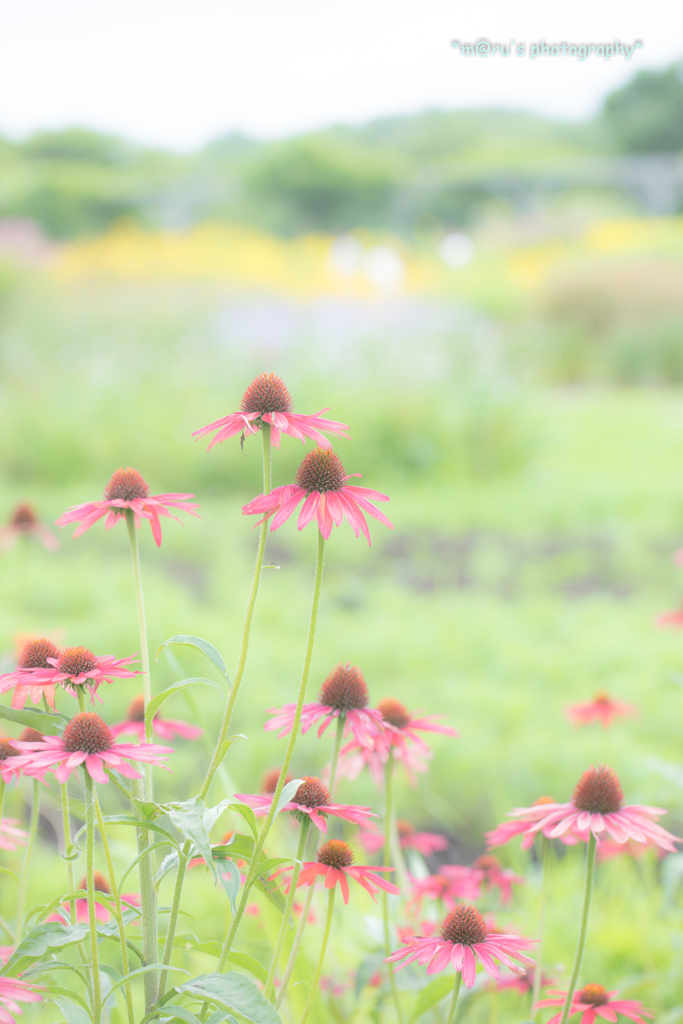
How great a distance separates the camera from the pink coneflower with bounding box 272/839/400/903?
0.71 metres

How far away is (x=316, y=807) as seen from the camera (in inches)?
28.2

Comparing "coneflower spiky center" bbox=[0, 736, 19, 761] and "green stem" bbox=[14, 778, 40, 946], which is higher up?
"coneflower spiky center" bbox=[0, 736, 19, 761]

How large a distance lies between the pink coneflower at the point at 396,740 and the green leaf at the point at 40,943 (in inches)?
10.9

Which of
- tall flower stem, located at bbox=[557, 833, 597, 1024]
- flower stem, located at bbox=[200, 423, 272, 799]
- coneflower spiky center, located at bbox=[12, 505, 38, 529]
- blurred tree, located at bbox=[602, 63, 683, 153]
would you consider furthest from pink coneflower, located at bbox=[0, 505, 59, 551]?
blurred tree, located at bbox=[602, 63, 683, 153]

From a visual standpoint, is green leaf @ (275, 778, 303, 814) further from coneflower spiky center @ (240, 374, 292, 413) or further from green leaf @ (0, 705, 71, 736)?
coneflower spiky center @ (240, 374, 292, 413)

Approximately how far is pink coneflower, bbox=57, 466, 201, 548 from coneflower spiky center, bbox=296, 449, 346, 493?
91 mm

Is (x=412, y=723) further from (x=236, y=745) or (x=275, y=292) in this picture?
(x=275, y=292)

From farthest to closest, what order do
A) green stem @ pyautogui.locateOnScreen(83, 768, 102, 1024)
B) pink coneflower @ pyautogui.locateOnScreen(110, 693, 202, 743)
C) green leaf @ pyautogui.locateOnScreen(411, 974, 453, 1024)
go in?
pink coneflower @ pyautogui.locateOnScreen(110, 693, 202, 743)
green leaf @ pyautogui.locateOnScreen(411, 974, 453, 1024)
green stem @ pyautogui.locateOnScreen(83, 768, 102, 1024)

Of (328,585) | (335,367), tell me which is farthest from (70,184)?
(328,585)

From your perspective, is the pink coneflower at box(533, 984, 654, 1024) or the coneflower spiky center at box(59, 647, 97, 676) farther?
the pink coneflower at box(533, 984, 654, 1024)

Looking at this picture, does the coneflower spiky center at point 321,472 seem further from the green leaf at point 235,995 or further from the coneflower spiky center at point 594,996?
the coneflower spiky center at point 594,996

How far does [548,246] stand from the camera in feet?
44.8

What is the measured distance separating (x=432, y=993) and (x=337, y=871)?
180mm

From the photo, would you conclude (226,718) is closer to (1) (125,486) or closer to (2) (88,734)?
(2) (88,734)
